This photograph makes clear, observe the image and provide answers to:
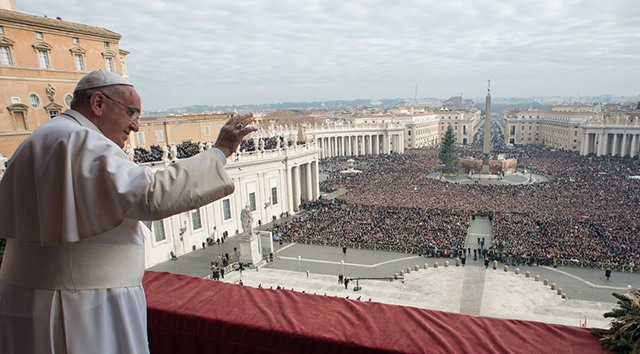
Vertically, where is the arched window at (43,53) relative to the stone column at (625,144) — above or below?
above

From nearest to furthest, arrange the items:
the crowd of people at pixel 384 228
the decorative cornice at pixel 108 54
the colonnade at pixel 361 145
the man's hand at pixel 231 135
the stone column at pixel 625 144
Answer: the man's hand at pixel 231 135 → the crowd of people at pixel 384 228 → the decorative cornice at pixel 108 54 → the stone column at pixel 625 144 → the colonnade at pixel 361 145

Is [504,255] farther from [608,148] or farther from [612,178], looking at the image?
[608,148]

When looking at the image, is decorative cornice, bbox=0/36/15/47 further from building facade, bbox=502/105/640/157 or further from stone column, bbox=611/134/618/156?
stone column, bbox=611/134/618/156

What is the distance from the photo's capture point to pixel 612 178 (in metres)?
47.7

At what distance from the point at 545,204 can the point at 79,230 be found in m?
40.6

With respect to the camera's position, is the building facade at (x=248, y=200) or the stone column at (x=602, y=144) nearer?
the building facade at (x=248, y=200)

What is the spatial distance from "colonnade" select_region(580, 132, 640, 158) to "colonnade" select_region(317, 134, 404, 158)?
3760cm

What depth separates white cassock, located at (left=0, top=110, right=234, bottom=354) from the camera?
5.93 ft

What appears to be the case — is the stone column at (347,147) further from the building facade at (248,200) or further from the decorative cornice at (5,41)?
the decorative cornice at (5,41)

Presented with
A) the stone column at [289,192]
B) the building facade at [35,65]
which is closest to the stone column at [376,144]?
the stone column at [289,192]

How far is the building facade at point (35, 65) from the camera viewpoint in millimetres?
24375

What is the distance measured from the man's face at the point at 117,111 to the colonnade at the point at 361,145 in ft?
268

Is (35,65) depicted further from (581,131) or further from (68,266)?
(581,131)

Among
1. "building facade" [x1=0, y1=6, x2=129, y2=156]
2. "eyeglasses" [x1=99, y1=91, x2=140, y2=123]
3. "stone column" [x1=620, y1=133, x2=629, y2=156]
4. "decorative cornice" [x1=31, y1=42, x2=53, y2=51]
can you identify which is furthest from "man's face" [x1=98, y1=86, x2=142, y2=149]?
"stone column" [x1=620, y1=133, x2=629, y2=156]
